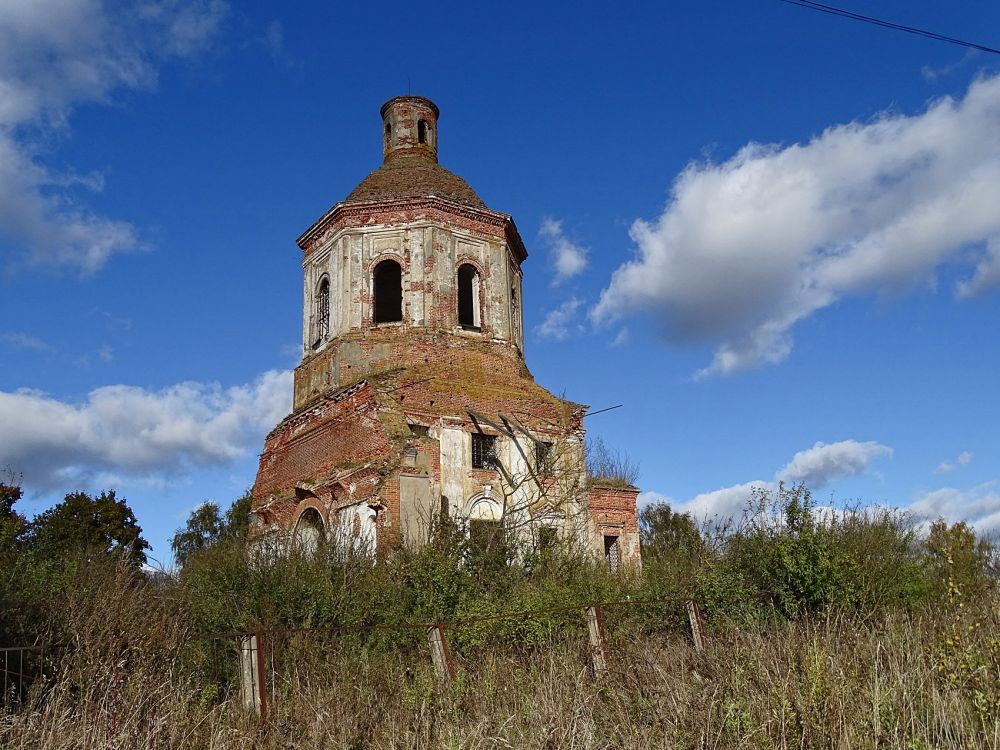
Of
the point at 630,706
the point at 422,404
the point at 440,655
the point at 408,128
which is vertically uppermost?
the point at 408,128

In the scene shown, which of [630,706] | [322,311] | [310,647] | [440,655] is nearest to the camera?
[630,706]

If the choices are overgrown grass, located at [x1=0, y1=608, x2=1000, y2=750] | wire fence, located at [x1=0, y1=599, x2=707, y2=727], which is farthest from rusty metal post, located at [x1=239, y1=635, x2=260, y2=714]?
overgrown grass, located at [x1=0, y1=608, x2=1000, y2=750]

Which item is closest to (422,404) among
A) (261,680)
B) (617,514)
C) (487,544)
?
(487,544)

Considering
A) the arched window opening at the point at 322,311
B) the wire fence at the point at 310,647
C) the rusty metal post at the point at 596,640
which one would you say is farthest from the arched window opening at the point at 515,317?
the rusty metal post at the point at 596,640

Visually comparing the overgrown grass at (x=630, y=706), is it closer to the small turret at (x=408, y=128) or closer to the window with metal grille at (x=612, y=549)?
the window with metal grille at (x=612, y=549)

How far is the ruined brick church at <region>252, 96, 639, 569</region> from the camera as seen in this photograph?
661 inches

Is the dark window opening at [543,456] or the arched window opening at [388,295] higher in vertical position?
the arched window opening at [388,295]

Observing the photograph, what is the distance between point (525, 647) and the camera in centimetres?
1094

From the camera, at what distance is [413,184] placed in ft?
68.4

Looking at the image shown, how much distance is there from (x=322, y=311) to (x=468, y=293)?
149 inches

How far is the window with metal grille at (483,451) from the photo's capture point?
17922 millimetres

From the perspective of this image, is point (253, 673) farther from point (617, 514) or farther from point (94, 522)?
point (94, 522)

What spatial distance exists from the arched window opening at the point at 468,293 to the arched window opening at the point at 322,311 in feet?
11.1

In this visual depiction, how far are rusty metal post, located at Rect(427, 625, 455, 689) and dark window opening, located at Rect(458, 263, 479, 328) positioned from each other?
12210 mm
